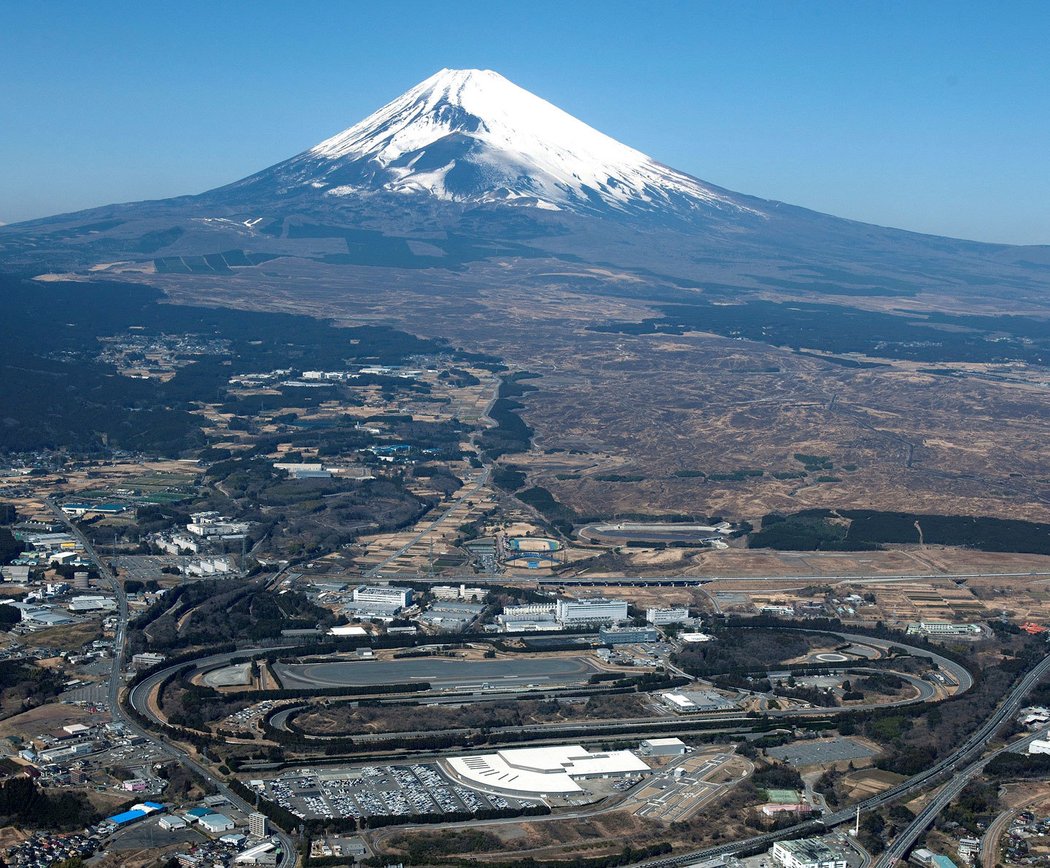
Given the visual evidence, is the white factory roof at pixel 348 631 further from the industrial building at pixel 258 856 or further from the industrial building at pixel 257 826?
the industrial building at pixel 258 856

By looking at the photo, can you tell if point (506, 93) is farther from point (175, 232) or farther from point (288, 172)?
point (175, 232)

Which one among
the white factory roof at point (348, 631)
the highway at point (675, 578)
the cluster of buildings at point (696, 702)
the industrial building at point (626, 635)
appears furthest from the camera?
the highway at point (675, 578)

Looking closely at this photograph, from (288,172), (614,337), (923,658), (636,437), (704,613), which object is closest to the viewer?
(923,658)

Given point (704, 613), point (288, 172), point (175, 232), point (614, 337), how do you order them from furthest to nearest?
point (288, 172) → point (175, 232) → point (614, 337) → point (704, 613)

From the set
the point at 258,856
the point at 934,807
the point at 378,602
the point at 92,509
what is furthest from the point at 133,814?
the point at 92,509

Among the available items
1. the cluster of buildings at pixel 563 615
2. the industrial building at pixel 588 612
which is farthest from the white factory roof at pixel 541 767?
the industrial building at pixel 588 612

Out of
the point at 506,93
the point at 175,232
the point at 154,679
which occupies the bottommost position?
the point at 154,679

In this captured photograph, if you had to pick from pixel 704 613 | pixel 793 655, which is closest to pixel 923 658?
pixel 793 655
